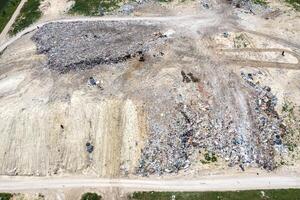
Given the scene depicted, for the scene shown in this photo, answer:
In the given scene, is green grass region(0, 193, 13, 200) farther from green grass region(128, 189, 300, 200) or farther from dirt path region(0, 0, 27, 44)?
dirt path region(0, 0, 27, 44)

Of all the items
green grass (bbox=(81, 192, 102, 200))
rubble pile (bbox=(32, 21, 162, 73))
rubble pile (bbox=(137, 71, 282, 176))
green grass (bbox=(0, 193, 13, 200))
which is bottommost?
green grass (bbox=(81, 192, 102, 200))

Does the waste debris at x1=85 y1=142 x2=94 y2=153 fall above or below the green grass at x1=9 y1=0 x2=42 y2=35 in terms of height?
below

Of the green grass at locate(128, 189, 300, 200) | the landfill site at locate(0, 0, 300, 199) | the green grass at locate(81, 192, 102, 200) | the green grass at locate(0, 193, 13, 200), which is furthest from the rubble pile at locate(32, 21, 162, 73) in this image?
the green grass at locate(128, 189, 300, 200)

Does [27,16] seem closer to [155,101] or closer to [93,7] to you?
[93,7]

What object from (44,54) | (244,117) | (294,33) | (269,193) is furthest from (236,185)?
(44,54)

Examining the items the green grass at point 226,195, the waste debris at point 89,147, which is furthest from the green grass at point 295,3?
the waste debris at point 89,147

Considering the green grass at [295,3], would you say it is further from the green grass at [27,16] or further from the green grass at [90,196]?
the green grass at [90,196]

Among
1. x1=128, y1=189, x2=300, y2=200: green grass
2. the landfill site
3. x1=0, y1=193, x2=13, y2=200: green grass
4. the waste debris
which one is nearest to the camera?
x1=128, y1=189, x2=300, y2=200: green grass
